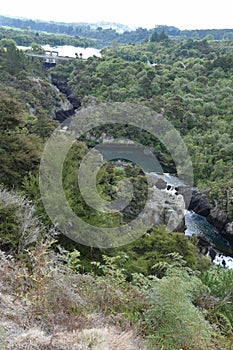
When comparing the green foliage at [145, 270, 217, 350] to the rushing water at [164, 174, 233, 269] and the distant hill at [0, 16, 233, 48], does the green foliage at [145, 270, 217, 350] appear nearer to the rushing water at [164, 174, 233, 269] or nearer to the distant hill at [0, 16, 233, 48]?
the rushing water at [164, 174, 233, 269]

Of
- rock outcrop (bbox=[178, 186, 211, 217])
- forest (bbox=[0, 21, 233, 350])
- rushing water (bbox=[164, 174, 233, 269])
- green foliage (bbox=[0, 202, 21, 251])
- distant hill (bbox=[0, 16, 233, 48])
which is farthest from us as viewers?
distant hill (bbox=[0, 16, 233, 48])

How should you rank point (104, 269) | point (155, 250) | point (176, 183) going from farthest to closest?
1. point (176, 183)
2. point (155, 250)
3. point (104, 269)

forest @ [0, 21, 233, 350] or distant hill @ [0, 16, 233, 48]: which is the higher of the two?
distant hill @ [0, 16, 233, 48]

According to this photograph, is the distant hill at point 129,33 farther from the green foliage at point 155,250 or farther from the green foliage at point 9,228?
the green foliage at point 9,228

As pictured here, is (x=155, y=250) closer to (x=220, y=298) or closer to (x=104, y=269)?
(x=220, y=298)

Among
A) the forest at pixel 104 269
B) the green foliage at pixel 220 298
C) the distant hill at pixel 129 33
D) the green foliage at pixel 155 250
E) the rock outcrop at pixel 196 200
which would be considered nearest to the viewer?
the forest at pixel 104 269

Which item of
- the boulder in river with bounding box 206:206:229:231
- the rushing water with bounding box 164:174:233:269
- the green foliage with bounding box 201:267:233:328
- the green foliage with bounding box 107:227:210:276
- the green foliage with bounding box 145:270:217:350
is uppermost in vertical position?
the green foliage with bounding box 145:270:217:350

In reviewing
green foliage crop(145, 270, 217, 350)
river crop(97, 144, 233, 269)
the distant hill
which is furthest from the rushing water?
the distant hill

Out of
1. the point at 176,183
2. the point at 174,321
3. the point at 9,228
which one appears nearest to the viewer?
the point at 174,321

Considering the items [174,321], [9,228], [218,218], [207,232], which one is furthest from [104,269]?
[218,218]

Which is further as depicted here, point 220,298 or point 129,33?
point 129,33

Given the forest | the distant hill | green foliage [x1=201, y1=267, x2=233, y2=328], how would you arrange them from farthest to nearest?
the distant hill
green foliage [x1=201, y1=267, x2=233, y2=328]
the forest

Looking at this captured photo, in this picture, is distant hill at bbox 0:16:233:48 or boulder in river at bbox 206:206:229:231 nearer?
boulder in river at bbox 206:206:229:231

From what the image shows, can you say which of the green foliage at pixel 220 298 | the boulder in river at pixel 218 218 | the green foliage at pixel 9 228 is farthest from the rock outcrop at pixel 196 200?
the green foliage at pixel 9 228
